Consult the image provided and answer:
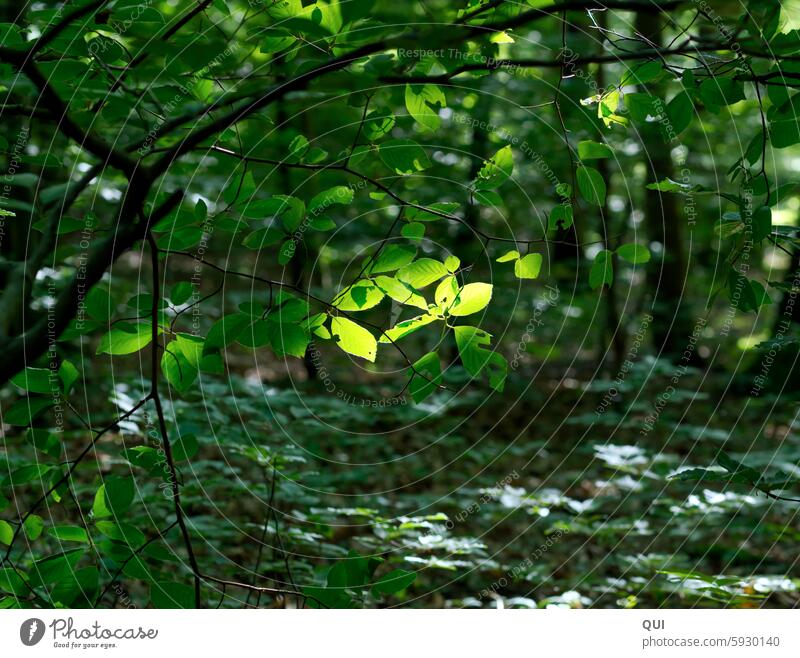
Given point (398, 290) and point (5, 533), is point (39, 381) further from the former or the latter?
point (398, 290)

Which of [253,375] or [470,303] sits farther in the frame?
[253,375]

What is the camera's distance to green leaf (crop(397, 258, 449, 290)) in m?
1.33

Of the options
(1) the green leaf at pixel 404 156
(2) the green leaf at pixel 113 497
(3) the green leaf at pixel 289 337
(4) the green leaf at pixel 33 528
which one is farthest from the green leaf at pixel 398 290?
(4) the green leaf at pixel 33 528

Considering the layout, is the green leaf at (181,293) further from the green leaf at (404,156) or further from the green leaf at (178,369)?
the green leaf at (404,156)

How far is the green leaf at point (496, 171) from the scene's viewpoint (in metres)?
1.41

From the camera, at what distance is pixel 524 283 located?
21.7 ft

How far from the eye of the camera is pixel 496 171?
4.74 feet

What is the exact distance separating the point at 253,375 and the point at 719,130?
538 centimetres

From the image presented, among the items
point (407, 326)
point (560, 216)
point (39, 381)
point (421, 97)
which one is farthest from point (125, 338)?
point (560, 216)

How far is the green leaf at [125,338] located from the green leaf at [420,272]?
0.51 metres

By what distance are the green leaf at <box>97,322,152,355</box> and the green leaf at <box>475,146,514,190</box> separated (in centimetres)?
73

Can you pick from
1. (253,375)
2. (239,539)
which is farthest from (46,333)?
(253,375)

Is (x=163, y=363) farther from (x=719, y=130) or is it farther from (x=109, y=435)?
(x=719, y=130)
